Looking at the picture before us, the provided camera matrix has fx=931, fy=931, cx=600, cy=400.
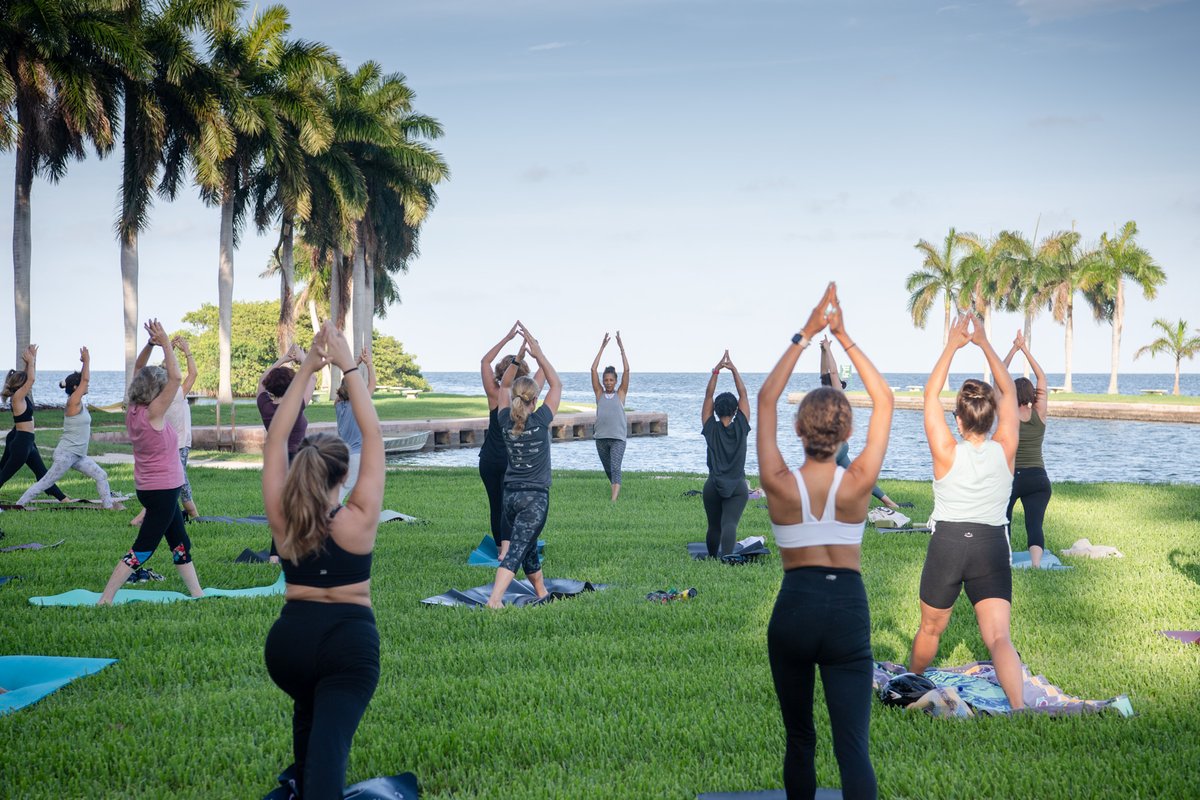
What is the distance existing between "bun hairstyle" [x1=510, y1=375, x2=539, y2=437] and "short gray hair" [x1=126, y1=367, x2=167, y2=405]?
2.86 metres

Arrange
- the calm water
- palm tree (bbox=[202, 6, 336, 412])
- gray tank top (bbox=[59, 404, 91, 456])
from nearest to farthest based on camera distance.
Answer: gray tank top (bbox=[59, 404, 91, 456]) → the calm water → palm tree (bbox=[202, 6, 336, 412])

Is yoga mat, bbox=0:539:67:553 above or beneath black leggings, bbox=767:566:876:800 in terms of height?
beneath

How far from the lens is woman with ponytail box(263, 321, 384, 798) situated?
11.4 feet

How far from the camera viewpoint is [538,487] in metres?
8.30

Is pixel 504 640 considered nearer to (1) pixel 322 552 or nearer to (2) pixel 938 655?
(2) pixel 938 655

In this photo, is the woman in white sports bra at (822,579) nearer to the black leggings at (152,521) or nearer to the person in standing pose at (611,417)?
the black leggings at (152,521)

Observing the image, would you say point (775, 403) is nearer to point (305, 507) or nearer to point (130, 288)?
point (305, 507)

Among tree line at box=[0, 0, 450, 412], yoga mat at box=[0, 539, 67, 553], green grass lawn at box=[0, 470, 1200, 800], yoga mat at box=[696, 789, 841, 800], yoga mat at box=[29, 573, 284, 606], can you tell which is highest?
tree line at box=[0, 0, 450, 412]

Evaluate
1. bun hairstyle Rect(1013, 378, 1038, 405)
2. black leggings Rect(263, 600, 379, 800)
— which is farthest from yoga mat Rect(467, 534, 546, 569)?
black leggings Rect(263, 600, 379, 800)

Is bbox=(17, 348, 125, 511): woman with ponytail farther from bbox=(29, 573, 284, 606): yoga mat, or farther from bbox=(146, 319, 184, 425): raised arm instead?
bbox=(146, 319, 184, 425): raised arm

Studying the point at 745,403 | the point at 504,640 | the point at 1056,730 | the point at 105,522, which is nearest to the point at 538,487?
the point at 504,640

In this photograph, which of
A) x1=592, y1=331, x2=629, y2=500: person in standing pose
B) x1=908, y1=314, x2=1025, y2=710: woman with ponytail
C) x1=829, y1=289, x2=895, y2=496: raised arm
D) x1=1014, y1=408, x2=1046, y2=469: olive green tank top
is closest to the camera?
x1=829, y1=289, x2=895, y2=496: raised arm

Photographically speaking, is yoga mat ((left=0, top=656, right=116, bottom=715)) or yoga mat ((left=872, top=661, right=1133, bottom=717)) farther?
yoga mat ((left=0, top=656, right=116, bottom=715))

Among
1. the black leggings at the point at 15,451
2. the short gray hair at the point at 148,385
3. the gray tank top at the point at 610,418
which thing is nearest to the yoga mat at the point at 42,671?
the short gray hair at the point at 148,385
